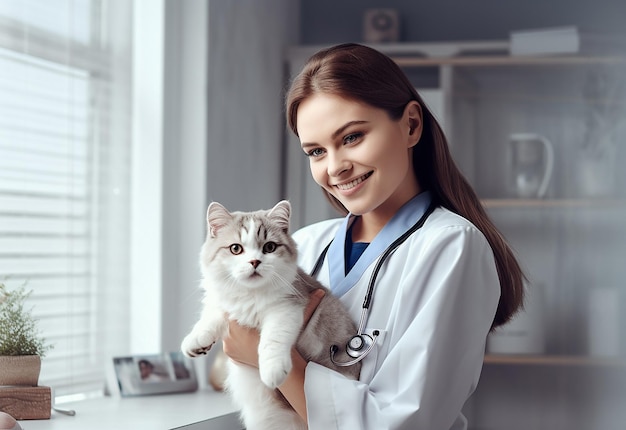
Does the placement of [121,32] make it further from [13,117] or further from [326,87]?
[326,87]

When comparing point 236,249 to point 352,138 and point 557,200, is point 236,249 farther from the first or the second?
point 557,200

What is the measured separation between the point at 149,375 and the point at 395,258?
0.98 metres

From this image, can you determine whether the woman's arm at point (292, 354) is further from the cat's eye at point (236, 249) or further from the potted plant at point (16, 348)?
the potted plant at point (16, 348)

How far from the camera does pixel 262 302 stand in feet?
5.09

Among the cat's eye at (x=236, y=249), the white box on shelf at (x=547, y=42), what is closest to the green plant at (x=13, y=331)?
the cat's eye at (x=236, y=249)

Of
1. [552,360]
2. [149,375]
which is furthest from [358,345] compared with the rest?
[552,360]

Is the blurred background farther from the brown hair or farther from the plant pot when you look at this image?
the brown hair

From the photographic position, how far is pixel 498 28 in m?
3.49

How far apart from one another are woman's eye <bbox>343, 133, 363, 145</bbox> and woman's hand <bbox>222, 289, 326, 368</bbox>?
0.32 metres

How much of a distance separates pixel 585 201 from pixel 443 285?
72.7 inches

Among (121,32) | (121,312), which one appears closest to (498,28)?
(121,32)

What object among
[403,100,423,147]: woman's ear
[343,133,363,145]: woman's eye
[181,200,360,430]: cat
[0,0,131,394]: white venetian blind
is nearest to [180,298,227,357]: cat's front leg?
[181,200,360,430]: cat

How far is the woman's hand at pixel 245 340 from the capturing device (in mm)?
1535

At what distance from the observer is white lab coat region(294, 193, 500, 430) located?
57.2 inches
